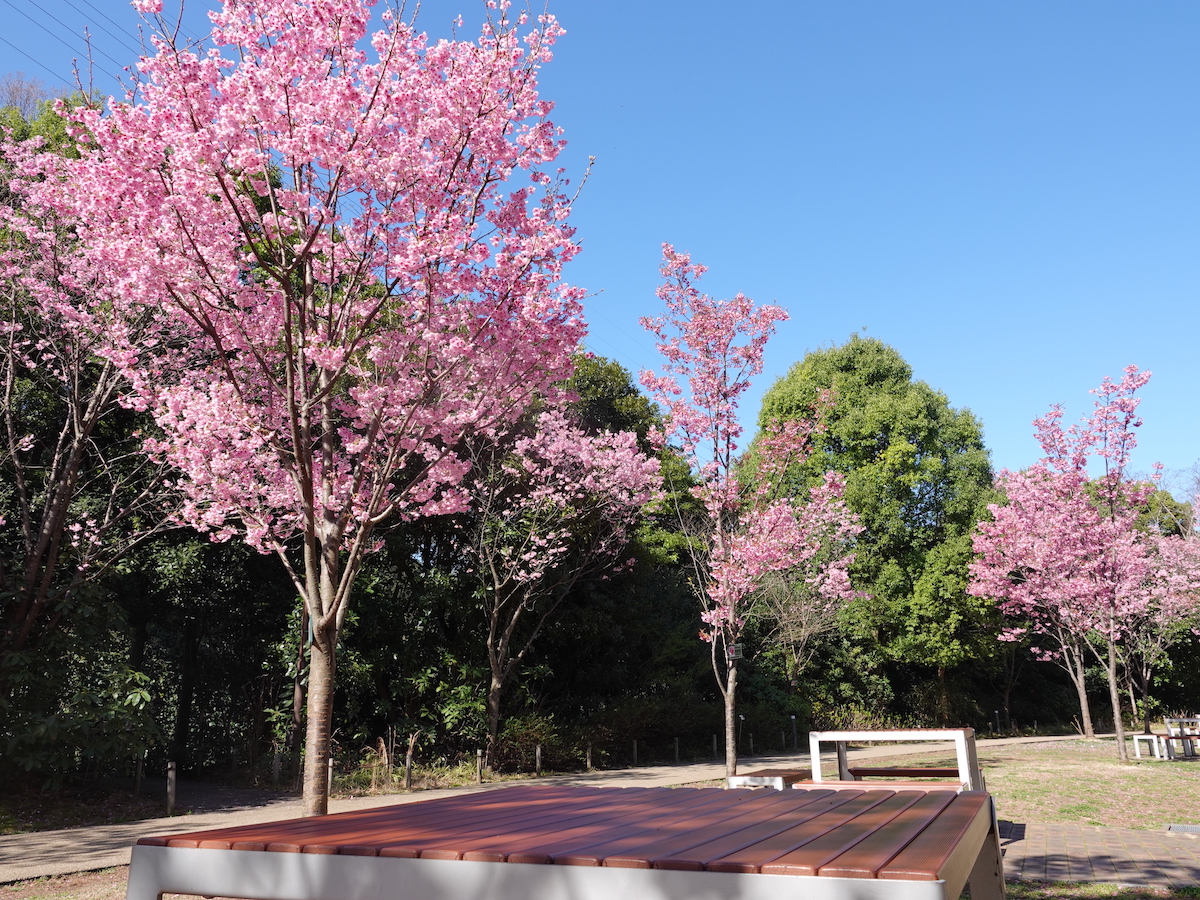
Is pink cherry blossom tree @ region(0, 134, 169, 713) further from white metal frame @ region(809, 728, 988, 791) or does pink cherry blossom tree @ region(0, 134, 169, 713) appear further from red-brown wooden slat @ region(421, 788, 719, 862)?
red-brown wooden slat @ region(421, 788, 719, 862)

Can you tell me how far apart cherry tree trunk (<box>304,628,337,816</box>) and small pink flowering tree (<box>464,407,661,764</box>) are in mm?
8574

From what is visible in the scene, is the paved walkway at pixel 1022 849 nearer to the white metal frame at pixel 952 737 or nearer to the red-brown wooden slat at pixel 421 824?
the white metal frame at pixel 952 737

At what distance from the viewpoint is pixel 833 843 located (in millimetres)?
2311

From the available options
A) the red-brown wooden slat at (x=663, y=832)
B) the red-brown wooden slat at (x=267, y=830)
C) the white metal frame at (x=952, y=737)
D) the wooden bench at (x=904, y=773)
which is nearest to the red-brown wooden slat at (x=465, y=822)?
the red-brown wooden slat at (x=267, y=830)

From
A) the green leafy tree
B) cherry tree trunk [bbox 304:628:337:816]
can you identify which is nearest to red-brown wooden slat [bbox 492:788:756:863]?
cherry tree trunk [bbox 304:628:337:816]

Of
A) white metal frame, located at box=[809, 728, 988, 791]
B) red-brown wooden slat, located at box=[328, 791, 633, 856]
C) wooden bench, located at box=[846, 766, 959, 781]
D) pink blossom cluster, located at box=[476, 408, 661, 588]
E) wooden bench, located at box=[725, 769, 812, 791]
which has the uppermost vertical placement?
pink blossom cluster, located at box=[476, 408, 661, 588]

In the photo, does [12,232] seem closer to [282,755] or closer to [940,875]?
[282,755]

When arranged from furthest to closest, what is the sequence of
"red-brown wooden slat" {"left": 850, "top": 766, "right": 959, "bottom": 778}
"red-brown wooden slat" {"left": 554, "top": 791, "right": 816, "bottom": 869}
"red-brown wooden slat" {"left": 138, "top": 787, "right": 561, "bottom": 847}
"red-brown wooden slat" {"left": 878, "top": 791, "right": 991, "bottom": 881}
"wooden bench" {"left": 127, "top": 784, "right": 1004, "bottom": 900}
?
"red-brown wooden slat" {"left": 850, "top": 766, "right": 959, "bottom": 778}, "red-brown wooden slat" {"left": 138, "top": 787, "right": 561, "bottom": 847}, "red-brown wooden slat" {"left": 554, "top": 791, "right": 816, "bottom": 869}, "wooden bench" {"left": 127, "top": 784, "right": 1004, "bottom": 900}, "red-brown wooden slat" {"left": 878, "top": 791, "right": 991, "bottom": 881}

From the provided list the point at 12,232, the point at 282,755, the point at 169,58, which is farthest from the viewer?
the point at 282,755

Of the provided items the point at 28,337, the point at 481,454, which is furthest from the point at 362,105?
the point at 481,454

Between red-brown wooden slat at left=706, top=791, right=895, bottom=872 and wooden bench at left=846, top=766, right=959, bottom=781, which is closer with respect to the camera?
red-brown wooden slat at left=706, top=791, right=895, bottom=872

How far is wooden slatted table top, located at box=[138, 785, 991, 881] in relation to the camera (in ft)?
6.84

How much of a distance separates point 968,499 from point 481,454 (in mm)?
16739

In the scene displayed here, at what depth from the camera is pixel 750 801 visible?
3492mm
